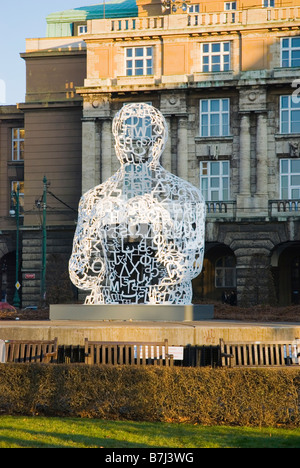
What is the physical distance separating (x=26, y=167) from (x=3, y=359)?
35.3 m

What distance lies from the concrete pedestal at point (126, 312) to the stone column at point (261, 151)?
793 inches

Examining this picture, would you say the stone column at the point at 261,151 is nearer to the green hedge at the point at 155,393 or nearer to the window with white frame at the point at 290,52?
the window with white frame at the point at 290,52

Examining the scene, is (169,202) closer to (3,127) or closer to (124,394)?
(124,394)

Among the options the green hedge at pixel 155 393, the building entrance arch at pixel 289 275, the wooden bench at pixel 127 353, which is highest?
the building entrance arch at pixel 289 275

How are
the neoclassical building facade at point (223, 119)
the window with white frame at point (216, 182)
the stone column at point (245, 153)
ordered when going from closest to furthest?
1. the neoclassical building facade at point (223, 119)
2. the stone column at point (245, 153)
3. the window with white frame at point (216, 182)

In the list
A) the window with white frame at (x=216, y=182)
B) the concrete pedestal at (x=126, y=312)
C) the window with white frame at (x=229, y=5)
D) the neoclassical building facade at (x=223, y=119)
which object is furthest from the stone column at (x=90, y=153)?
the concrete pedestal at (x=126, y=312)

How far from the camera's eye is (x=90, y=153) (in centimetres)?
4712

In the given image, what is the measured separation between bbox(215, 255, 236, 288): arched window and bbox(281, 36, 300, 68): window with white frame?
11526 mm

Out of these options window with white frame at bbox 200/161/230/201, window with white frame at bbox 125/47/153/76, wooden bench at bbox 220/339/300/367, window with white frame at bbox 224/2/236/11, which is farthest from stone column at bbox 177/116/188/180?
wooden bench at bbox 220/339/300/367

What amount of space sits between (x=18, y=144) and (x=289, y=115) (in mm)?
18053

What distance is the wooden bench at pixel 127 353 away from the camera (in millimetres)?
16156

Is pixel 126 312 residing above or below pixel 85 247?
below

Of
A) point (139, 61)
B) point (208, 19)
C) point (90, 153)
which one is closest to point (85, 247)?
point (90, 153)

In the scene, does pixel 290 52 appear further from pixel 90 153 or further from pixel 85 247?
pixel 85 247
